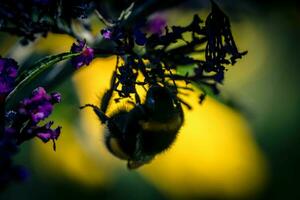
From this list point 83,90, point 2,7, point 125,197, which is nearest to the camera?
point 2,7

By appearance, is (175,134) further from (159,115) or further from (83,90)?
(83,90)

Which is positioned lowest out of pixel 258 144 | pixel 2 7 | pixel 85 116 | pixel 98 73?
pixel 2 7

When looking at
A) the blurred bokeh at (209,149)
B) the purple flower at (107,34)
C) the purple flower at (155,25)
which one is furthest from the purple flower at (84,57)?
the blurred bokeh at (209,149)

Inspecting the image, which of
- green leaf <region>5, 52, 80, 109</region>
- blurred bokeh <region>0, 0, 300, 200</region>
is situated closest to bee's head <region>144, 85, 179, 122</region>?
green leaf <region>5, 52, 80, 109</region>

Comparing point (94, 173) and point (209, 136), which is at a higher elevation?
point (209, 136)

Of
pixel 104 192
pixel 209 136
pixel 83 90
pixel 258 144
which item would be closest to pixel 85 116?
pixel 83 90

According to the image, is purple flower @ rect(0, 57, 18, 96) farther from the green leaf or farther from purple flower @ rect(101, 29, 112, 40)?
purple flower @ rect(101, 29, 112, 40)
